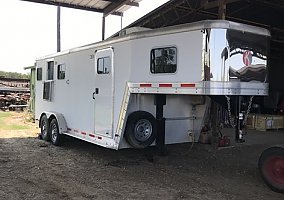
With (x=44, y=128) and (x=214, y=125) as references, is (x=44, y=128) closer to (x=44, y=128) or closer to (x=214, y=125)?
(x=44, y=128)

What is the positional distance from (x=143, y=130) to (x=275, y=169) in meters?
2.61

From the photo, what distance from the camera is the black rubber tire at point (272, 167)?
608 cm

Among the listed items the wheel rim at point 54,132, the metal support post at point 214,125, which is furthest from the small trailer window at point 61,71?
the metal support post at point 214,125

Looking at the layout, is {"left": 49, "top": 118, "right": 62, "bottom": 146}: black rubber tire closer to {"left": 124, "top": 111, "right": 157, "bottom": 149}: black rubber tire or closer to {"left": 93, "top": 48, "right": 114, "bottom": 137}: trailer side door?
{"left": 93, "top": 48, "right": 114, "bottom": 137}: trailer side door

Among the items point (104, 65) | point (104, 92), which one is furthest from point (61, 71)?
point (104, 92)

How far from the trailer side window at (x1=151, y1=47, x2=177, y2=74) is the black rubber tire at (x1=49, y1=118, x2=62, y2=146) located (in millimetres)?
4186

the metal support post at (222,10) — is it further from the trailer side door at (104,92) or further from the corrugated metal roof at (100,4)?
the corrugated metal roof at (100,4)

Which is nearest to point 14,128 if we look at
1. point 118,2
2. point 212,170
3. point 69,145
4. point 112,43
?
point 69,145

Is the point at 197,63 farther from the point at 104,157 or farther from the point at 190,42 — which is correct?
the point at 104,157

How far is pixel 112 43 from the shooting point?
7.65m

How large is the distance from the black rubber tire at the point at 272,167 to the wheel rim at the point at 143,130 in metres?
2.29

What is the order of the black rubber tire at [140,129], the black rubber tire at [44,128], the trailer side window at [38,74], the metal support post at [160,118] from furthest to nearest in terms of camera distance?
the trailer side window at [38,74]
the black rubber tire at [44,128]
the metal support post at [160,118]
the black rubber tire at [140,129]

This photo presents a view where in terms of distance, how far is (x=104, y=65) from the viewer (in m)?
7.98

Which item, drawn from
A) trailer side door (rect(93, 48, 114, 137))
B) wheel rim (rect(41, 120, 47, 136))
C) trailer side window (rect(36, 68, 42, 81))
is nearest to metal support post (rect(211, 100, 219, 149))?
trailer side door (rect(93, 48, 114, 137))
